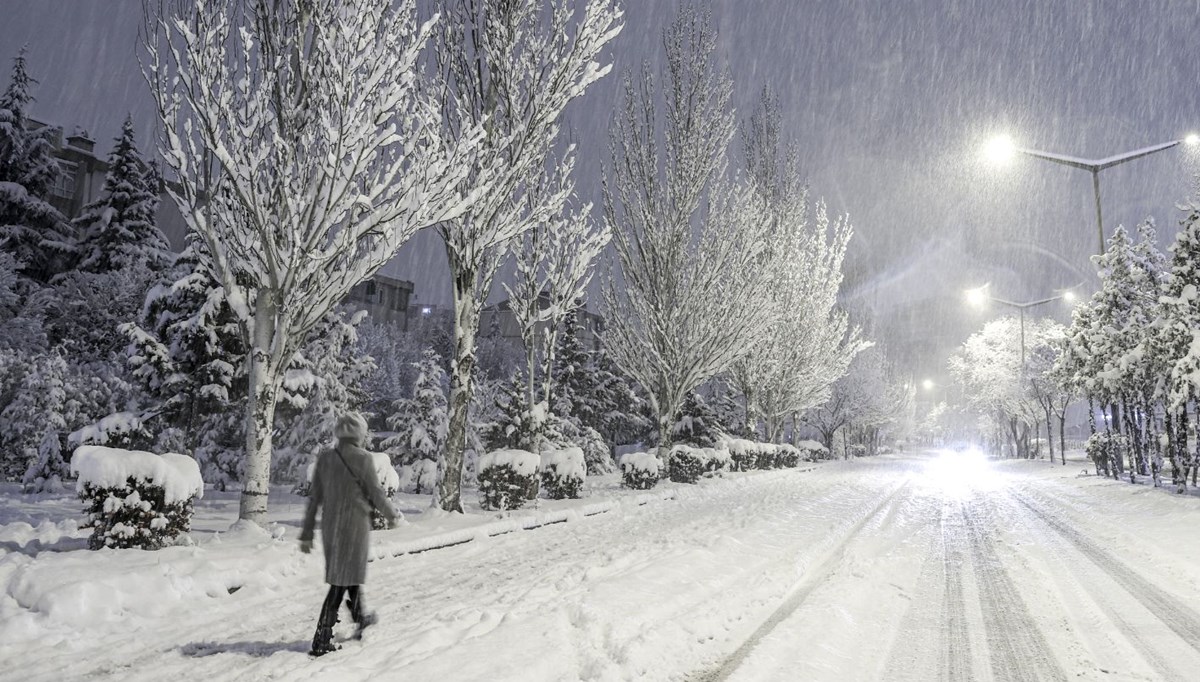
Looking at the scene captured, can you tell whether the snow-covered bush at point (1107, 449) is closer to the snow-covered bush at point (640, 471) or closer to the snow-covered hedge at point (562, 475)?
the snow-covered bush at point (640, 471)

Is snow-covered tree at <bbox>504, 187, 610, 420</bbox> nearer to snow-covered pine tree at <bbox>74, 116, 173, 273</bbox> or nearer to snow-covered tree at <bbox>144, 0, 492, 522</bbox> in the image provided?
snow-covered tree at <bbox>144, 0, 492, 522</bbox>

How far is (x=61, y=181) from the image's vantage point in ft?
139

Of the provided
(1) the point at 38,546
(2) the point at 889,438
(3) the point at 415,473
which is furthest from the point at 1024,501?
(2) the point at 889,438

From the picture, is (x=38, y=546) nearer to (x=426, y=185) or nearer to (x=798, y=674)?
(x=426, y=185)

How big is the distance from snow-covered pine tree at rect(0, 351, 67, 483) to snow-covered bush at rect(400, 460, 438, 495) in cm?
914

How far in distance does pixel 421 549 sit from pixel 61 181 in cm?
4845

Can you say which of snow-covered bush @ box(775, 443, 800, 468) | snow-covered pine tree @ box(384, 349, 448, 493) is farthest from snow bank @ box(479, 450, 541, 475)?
snow-covered bush @ box(775, 443, 800, 468)

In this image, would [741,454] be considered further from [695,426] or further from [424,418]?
[424,418]

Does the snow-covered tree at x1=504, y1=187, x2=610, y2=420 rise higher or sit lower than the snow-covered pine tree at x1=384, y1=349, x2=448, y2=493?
higher

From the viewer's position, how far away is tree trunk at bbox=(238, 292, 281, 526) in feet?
29.6

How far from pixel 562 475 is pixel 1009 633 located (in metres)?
10.9

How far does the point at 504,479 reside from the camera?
1319 cm

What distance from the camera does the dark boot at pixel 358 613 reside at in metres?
4.91

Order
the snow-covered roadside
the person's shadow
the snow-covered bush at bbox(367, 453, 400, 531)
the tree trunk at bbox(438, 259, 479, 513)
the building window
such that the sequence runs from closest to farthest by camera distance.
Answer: the person's shadow, the snow-covered roadside, the snow-covered bush at bbox(367, 453, 400, 531), the tree trunk at bbox(438, 259, 479, 513), the building window
